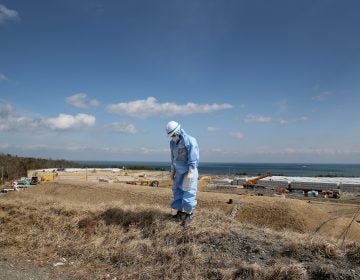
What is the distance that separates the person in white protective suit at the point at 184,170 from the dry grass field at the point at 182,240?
37 centimetres

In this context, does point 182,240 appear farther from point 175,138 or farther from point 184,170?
point 175,138

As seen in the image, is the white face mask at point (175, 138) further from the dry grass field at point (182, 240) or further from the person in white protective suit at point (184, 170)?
the dry grass field at point (182, 240)

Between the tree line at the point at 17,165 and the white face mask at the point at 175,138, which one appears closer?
the white face mask at the point at 175,138

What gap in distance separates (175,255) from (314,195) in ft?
108

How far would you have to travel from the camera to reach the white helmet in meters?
8.12

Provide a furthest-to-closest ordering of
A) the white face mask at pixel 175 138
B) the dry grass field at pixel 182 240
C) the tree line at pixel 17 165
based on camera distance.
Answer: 1. the tree line at pixel 17 165
2. the white face mask at pixel 175 138
3. the dry grass field at pixel 182 240

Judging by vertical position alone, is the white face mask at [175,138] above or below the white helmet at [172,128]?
below

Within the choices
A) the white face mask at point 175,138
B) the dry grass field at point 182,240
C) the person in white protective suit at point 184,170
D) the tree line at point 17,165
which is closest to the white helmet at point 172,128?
the person in white protective suit at point 184,170

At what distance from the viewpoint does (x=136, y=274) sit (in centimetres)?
639

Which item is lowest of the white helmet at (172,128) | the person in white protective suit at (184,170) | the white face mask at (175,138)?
the person in white protective suit at (184,170)

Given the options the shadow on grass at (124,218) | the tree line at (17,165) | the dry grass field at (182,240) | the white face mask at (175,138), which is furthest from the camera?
the tree line at (17,165)

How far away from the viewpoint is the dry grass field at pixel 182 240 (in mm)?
6066

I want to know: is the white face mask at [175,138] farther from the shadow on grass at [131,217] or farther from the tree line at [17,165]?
the tree line at [17,165]

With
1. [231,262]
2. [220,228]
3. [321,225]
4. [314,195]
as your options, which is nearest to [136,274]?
[231,262]
